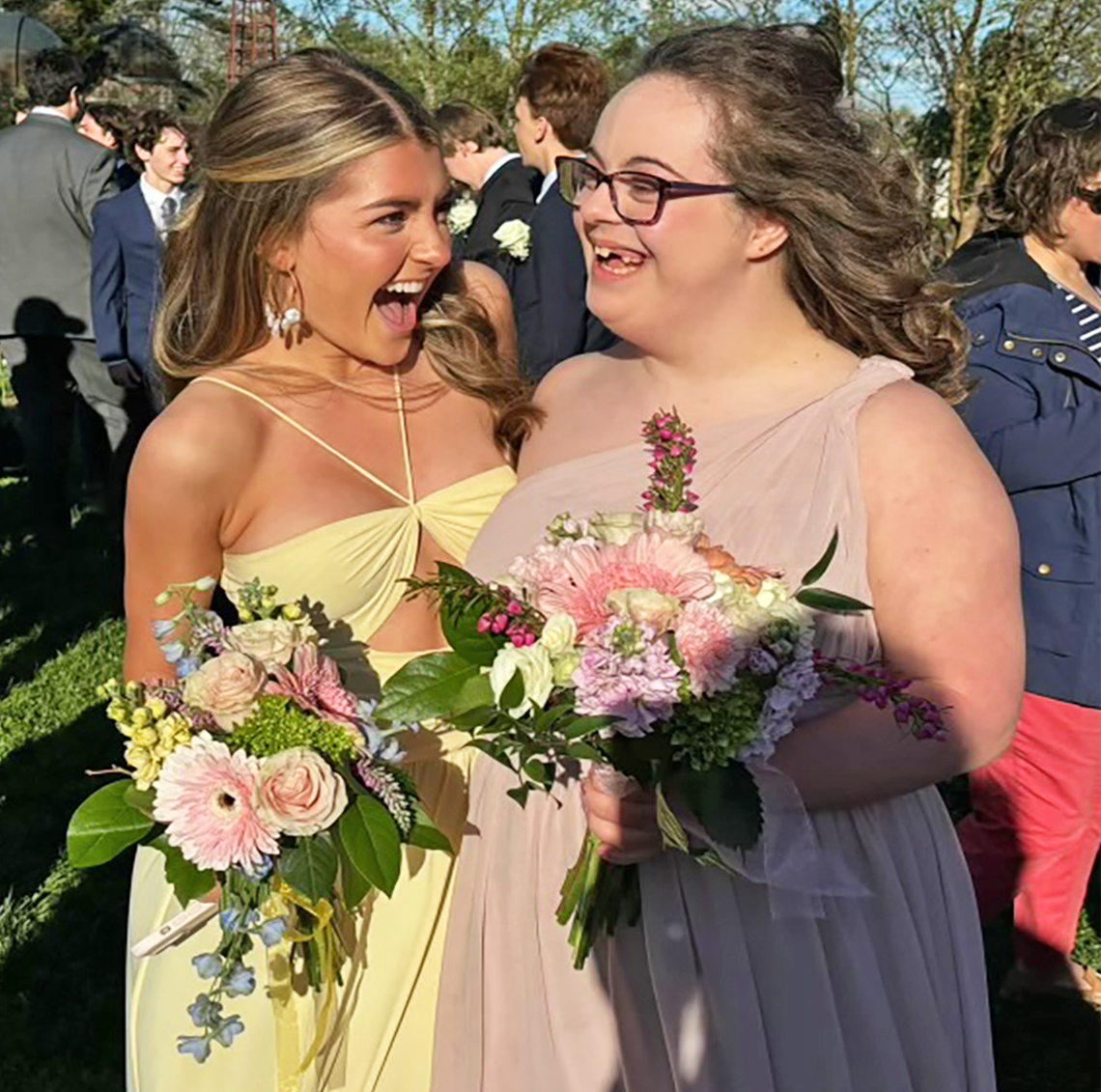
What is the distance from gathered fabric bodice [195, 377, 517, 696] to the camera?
228 cm

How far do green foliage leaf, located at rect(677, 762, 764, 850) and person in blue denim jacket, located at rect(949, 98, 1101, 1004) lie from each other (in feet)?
6.78

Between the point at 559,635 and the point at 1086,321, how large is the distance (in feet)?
A: 8.11

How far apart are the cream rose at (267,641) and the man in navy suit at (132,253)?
5.79 metres

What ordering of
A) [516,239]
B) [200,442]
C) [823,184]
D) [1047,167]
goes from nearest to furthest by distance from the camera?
[823,184] < [200,442] < [1047,167] < [516,239]

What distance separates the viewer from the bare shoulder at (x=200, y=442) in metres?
2.18

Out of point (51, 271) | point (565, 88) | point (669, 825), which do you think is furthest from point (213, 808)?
point (51, 271)

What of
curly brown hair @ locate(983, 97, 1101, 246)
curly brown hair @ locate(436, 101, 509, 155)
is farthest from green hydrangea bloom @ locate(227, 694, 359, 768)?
curly brown hair @ locate(436, 101, 509, 155)

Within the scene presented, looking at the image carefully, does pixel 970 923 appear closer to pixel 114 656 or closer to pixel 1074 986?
pixel 1074 986

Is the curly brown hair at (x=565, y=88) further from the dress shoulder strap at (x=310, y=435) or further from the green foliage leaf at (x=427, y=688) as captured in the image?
the green foliage leaf at (x=427, y=688)

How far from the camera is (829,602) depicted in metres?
1.66

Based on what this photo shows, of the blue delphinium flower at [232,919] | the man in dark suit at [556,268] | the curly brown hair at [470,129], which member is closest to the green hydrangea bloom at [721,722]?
the blue delphinium flower at [232,919]

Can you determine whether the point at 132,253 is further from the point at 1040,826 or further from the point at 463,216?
the point at 1040,826

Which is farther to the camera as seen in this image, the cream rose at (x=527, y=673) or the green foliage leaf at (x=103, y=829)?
the green foliage leaf at (x=103, y=829)

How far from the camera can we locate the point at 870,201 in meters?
2.14
